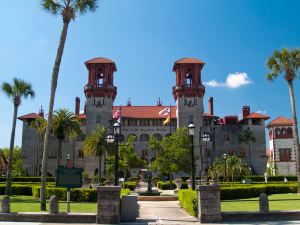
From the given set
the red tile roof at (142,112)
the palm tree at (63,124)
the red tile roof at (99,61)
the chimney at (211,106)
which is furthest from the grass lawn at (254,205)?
the chimney at (211,106)

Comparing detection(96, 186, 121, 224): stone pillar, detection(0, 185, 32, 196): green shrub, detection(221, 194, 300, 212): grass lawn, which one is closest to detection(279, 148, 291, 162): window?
detection(221, 194, 300, 212): grass lawn

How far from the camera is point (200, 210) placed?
17.3 m

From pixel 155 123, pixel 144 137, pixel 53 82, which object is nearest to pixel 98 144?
pixel 144 137

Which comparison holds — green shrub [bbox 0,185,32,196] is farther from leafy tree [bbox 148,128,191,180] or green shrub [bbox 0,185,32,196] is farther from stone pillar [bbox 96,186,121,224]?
stone pillar [bbox 96,186,121,224]

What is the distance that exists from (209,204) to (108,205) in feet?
15.9

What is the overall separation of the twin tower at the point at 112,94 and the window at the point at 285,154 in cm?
2022

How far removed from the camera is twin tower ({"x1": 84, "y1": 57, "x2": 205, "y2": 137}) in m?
71.6

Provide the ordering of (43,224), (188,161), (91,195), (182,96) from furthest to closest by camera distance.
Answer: (182,96) < (188,161) < (91,195) < (43,224)

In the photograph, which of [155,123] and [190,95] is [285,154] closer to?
[190,95]

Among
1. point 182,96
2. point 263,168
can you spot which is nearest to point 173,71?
point 182,96

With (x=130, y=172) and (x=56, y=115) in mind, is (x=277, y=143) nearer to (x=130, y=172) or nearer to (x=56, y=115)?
(x=130, y=172)

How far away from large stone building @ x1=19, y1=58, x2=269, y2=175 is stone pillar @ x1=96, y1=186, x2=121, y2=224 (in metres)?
53.9

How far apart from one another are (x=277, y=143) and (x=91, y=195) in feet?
193

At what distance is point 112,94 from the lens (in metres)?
72.6
